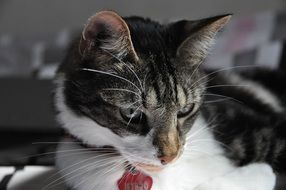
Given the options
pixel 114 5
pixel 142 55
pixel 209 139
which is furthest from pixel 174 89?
pixel 114 5

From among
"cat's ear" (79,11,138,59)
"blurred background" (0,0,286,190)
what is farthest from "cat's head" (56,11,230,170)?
"blurred background" (0,0,286,190)

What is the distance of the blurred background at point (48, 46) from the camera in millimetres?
1345

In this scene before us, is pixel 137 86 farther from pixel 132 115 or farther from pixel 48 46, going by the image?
pixel 48 46

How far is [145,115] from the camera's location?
845 mm

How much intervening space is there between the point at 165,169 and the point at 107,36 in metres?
0.28

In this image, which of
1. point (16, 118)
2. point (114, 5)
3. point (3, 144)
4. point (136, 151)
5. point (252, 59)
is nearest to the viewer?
point (136, 151)

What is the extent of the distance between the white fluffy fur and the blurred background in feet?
0.49

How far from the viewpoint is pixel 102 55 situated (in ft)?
2.81

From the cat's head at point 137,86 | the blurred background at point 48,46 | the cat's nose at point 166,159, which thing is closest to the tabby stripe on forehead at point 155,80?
the cat's head at point 137,86

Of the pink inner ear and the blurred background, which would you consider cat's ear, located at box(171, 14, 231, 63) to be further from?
the blurred background

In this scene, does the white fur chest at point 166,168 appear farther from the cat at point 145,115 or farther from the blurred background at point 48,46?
the blurred background at point 48,46

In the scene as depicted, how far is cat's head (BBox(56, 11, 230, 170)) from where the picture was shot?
2.75 feet

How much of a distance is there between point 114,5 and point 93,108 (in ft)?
4.35

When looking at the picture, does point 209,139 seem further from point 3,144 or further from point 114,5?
point 114,5
